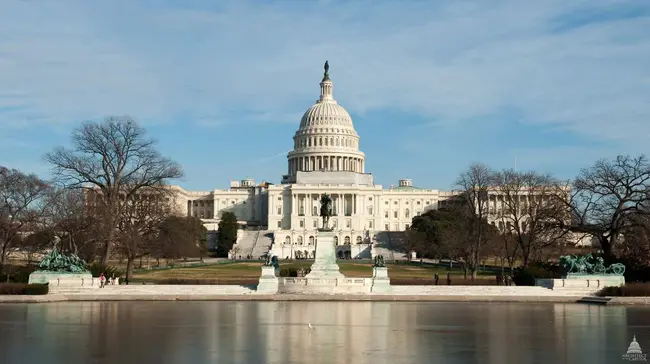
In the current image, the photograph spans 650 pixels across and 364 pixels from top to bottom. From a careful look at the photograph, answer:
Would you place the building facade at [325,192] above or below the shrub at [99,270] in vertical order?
above

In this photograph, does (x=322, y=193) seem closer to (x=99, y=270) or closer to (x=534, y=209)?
(x=534, y=209)

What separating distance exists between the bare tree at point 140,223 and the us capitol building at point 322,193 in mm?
77988

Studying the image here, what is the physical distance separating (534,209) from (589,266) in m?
26.3

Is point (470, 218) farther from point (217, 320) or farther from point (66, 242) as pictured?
point (217, 320)

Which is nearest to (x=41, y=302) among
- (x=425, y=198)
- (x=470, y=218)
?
(x=470, y=218)

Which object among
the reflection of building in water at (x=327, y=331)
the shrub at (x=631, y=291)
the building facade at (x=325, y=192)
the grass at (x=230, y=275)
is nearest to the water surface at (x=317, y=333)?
the reflection of building in water at (x=327, y=331)

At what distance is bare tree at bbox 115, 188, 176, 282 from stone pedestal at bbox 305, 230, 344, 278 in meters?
14.9

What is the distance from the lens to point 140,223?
5375cm

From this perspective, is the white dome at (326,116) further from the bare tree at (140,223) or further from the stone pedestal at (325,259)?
the stone pedestal at (325,259)

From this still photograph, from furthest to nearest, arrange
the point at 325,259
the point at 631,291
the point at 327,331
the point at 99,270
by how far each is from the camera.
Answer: the point at 99,270, the point at 325,259, the point at 631,291, the point at 327,331

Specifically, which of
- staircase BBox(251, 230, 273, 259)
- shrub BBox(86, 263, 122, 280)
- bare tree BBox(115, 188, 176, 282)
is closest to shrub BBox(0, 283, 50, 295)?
shrub BBox(86, 263, 122, 280)

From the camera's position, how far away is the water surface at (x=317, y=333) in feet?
56.3

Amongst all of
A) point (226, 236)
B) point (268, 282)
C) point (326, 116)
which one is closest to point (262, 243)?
point (226, 236)

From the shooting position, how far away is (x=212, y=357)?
17047mm
